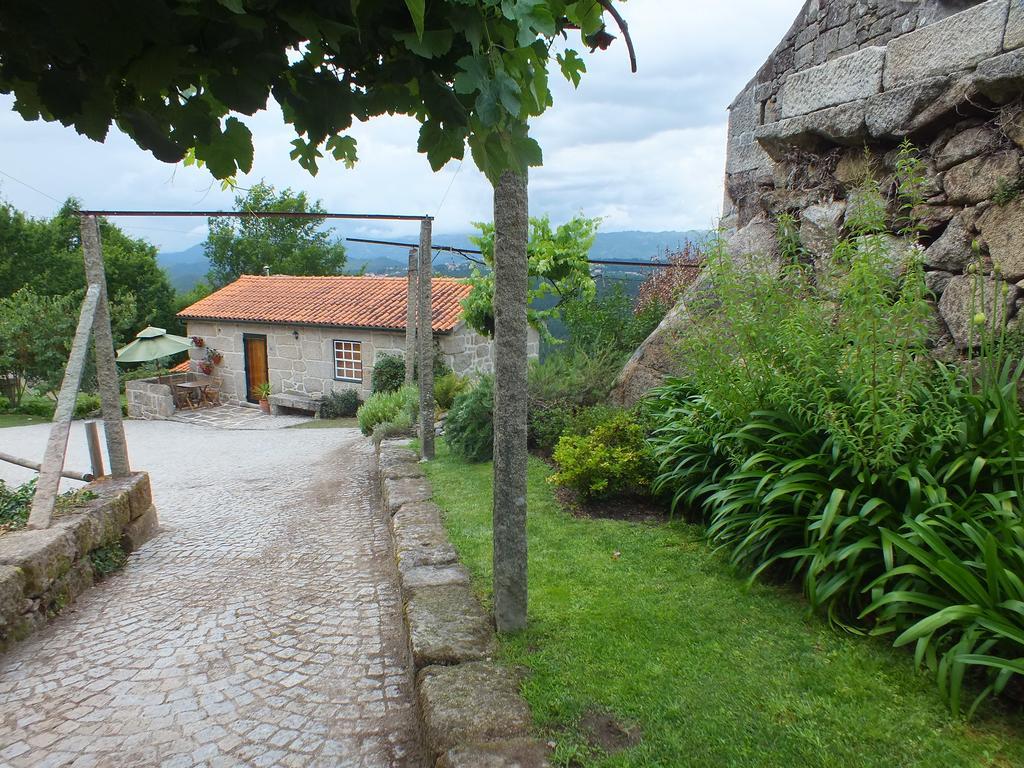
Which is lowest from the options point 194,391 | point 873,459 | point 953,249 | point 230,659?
point 194,391

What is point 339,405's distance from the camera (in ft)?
53.3

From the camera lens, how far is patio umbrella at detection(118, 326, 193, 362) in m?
16.4

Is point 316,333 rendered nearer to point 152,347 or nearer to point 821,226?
point 152,347

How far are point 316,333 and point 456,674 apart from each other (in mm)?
15454

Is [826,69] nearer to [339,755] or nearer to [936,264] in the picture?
[936,264]

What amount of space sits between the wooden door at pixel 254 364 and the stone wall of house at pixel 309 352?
0.15 metres

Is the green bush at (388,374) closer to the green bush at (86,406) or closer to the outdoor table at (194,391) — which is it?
the outdoor table at (194,391)

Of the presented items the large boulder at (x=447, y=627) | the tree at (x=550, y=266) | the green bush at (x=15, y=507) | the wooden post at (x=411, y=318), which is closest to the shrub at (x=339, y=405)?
the wooden post at (x=411, y=318)

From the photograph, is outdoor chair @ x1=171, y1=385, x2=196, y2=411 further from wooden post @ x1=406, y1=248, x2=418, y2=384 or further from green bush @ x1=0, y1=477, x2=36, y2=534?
green bush @ x1=0, y1=477, x2=36, y2=534

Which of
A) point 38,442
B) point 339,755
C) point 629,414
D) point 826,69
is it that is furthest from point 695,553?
point 38,442

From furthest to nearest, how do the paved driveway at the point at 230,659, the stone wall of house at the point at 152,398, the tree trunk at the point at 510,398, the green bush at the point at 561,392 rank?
the stone wall of house at the point at 152,398 < the green bush at the point at 561,392 < the tree trunk at the point at 510,398 < the paved driveway at the point at 230,659

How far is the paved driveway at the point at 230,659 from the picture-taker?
2564mm

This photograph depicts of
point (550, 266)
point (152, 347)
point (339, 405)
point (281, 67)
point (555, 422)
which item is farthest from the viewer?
point (152, 347)

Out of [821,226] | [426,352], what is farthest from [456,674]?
[426,352]
